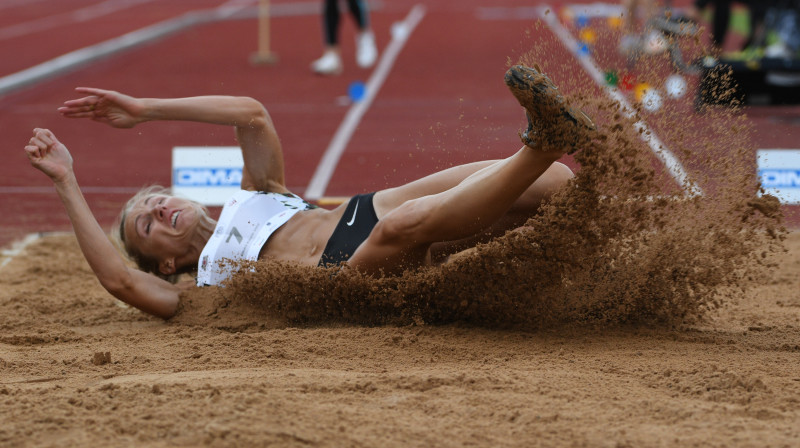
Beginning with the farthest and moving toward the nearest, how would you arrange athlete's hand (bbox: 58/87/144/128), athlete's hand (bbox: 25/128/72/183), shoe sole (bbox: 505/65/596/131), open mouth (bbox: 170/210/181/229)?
open mouth (bbox: 170/210/181/229) < athlete's hand (bbox: 58/87/144/128) < athlete's hand (bbox: 25/128/72/183) < shoe sole (bbox: 505/65/596/131)

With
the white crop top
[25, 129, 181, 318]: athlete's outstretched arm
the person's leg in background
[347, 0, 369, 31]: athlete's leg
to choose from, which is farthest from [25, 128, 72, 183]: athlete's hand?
[347, 0, 369, 31]: athlete's leg

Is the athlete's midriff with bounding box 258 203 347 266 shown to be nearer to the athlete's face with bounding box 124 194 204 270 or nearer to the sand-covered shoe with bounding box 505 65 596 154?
the athlete's face with bounding box 124 194 204 270

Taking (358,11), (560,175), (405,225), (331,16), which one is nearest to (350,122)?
(331,16)

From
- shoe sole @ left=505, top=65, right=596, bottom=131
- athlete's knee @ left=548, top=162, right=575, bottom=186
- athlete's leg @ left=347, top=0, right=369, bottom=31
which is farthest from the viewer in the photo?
athlete's leg @ left=347, top=0, right=369, bottom=31

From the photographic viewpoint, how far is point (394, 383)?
2723 millimetres

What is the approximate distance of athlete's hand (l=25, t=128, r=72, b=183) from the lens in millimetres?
3430

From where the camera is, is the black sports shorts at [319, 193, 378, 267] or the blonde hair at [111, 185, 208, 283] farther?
the blonde hair at [111, 185, 208, 283]

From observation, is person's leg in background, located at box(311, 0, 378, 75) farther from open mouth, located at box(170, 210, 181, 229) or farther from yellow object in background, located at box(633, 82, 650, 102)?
open mouth, located at box(170, 210, 181, 229)

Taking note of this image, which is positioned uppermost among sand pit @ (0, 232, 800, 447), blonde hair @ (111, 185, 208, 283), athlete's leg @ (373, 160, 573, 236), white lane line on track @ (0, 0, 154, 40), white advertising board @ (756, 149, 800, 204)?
white lane line on track @ (0, 0, 154, 40)

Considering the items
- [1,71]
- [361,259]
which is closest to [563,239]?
[361,259]

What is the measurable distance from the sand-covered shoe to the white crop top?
123 cm

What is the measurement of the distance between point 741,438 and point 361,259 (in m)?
1.42

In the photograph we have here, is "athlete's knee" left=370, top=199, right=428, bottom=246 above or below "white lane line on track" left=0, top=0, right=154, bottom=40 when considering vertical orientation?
below

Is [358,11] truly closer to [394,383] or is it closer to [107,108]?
[107,108]
